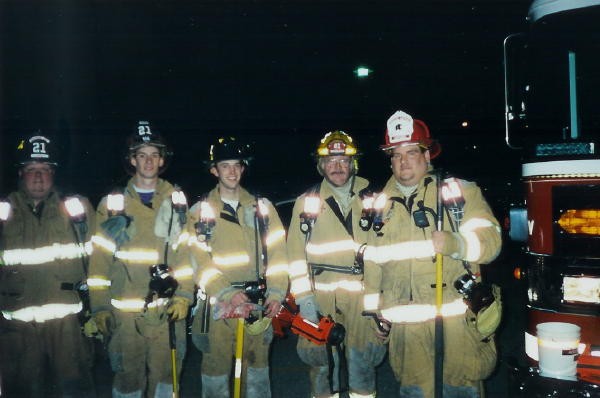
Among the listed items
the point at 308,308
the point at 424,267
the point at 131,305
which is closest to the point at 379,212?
the point at 424,267

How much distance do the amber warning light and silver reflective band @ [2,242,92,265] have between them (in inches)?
161

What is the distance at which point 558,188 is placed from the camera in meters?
3.99

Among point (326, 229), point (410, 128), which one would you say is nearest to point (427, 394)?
point (326, 229)

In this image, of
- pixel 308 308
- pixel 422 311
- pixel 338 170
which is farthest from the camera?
pixel 338 170

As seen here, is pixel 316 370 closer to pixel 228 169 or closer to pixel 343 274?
pixel 343 274

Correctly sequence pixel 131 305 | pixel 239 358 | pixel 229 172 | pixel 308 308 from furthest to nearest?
pixel 229 172 < pixel 308 308 < pixel 131 305 < pixel 239 358

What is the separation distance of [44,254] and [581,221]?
452 centimetres

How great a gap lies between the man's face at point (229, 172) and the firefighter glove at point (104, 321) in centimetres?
145

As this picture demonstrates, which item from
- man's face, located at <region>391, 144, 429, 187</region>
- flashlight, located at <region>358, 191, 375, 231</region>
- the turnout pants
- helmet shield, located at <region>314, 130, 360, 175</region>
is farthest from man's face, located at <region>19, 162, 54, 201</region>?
man's face, located at <region>391, 144, 429, 187</region>

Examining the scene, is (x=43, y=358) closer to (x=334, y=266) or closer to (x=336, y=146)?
(x=334, y=266)

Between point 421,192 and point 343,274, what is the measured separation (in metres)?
1.08

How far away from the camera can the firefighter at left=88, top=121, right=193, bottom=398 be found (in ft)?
13.5

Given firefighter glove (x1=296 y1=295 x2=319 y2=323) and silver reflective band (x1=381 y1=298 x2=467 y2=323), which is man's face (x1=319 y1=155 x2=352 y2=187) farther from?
silver reflective band (x1=381 y1=298 x2=467 y2=323)

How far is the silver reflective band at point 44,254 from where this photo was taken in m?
4.38
